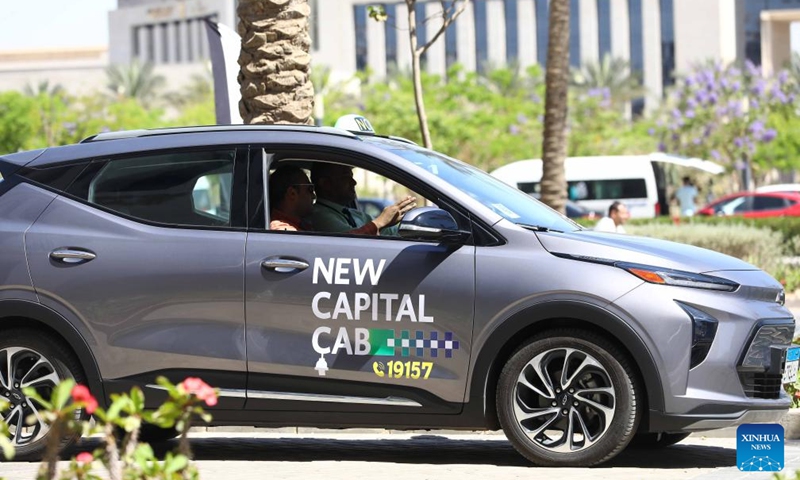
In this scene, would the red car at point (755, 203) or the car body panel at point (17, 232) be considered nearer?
the car body panel at point (17, 232)

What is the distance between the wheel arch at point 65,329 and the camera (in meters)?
7.25

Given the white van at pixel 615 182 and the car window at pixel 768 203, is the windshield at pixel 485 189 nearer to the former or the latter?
the car window at pixel 768 203

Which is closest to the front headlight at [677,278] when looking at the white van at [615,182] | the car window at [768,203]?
the car window at [768,203]

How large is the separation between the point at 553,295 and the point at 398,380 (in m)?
0.86

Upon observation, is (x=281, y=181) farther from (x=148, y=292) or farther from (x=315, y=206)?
(x=148, y=292)

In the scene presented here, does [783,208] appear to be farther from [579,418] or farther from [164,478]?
[164,478]

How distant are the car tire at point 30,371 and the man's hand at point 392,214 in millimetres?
1692

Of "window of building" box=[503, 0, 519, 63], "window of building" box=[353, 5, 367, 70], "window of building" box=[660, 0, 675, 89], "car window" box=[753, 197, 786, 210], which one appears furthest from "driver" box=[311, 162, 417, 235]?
"window of building" box=[353, 5, 367, 70]

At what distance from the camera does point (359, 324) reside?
274 inches

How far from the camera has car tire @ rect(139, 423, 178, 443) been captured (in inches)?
324

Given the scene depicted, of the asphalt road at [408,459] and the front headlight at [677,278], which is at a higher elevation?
the front headlight at [677,278]

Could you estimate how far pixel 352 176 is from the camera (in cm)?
775

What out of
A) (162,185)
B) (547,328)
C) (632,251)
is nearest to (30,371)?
(162,185)

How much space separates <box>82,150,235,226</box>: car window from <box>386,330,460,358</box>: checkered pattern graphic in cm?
114
